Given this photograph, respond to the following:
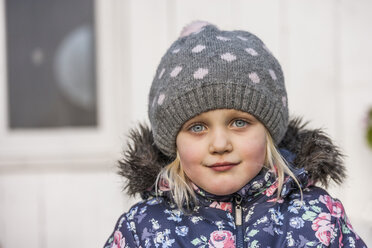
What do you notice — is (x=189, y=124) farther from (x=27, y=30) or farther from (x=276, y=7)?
(x=27, y=30)

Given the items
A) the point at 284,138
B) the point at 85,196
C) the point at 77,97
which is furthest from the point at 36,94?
the point at 284,138

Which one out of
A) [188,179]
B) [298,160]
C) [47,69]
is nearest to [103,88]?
[47,69]

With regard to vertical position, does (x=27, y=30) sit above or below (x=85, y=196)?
above

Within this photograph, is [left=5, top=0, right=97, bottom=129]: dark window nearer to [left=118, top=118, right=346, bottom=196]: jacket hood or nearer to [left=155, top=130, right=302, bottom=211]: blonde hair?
[left=118, top=118, right=346, bottom=196]: jacket hood

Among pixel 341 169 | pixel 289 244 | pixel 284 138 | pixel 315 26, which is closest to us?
pixel 289 244

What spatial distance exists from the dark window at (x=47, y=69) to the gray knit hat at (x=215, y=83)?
1.36 m

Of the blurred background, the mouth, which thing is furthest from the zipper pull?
the blurred background

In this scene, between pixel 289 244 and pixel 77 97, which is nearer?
pixel 289 244

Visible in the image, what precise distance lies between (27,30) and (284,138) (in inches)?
66.2

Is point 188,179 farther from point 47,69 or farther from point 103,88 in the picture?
point 47,69

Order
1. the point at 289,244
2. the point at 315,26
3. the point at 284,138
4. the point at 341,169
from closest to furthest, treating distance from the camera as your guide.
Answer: the point at 289,244 → the point at 341,169 → the point at 284,138 → the point at 315,26

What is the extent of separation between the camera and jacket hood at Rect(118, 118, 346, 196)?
67.2 inches

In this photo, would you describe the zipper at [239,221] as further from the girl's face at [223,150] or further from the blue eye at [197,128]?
the blue eye at [197,128]

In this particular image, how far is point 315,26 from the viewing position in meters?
2.84
